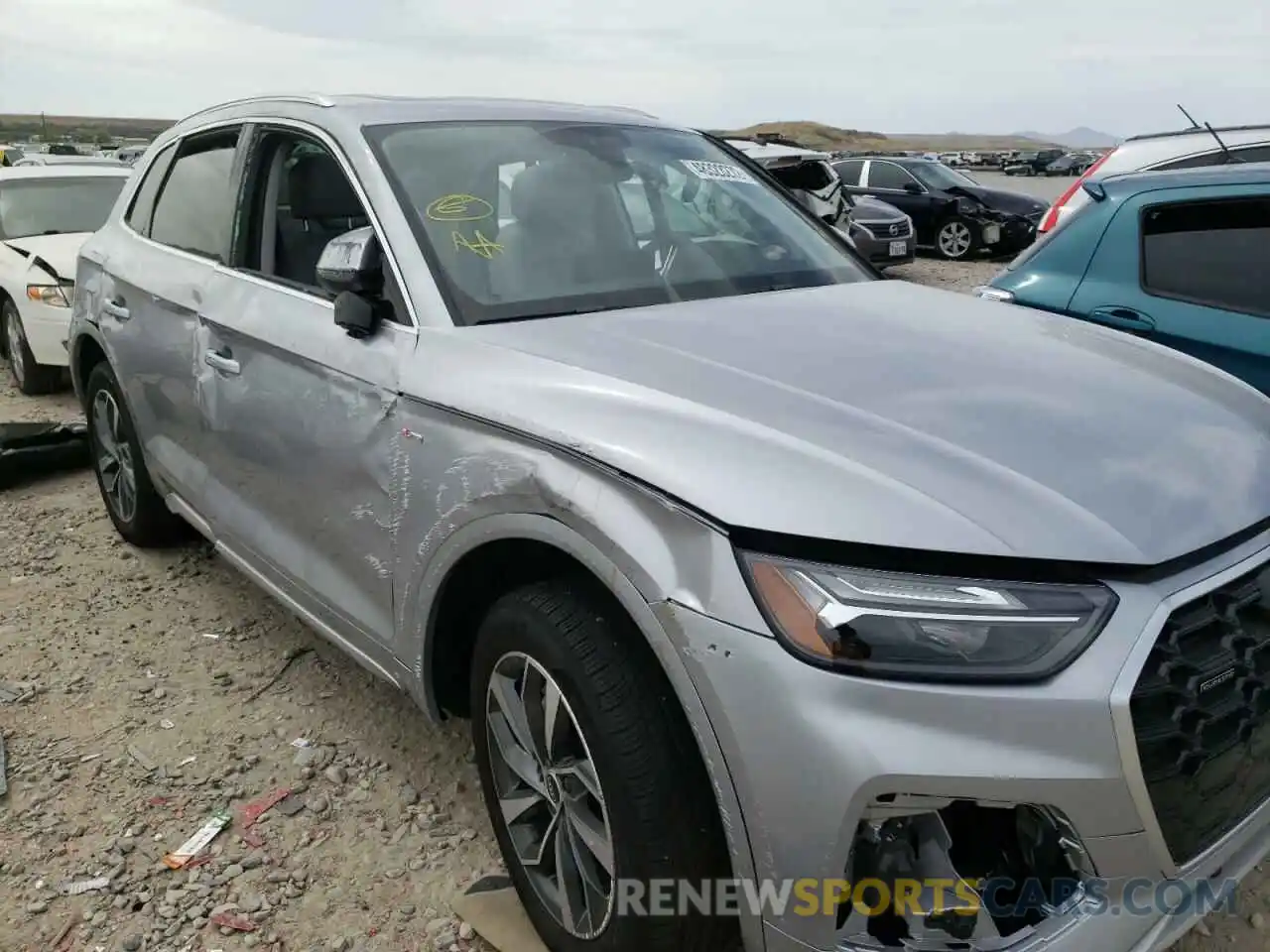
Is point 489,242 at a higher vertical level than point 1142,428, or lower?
higher

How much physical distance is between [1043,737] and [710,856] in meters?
0.59

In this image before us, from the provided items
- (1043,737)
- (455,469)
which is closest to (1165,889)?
(1043,737)

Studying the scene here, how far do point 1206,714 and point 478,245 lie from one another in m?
1.81

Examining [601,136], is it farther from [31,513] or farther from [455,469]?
[31,513]

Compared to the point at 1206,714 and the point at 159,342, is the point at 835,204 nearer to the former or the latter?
the point at 159,342

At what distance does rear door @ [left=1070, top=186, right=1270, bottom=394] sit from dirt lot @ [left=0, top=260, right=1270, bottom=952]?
6.12ft

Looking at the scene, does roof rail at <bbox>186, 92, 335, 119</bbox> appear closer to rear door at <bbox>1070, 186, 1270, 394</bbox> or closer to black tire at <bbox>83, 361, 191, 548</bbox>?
black tire at <bbox>83, 361, 191, 548</bbox>

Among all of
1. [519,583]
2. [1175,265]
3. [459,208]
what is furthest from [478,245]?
[1175,265]

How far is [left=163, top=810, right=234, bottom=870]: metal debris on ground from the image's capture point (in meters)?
2.60

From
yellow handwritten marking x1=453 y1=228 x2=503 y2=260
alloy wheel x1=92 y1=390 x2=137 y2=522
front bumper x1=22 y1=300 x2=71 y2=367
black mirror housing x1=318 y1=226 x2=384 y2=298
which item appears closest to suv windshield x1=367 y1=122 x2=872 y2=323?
yellow handwritten marking x1=453 y1=228 x2=503 y2=260

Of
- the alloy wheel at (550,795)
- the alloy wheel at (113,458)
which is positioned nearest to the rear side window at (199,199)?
the alloy wheel at (113,458)

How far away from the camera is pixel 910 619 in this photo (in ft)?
5.08

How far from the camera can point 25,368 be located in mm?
7336

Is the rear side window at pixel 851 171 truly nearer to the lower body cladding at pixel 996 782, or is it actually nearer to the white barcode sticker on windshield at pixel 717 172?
the white barcode sticker on windshield at pixel 717 172
